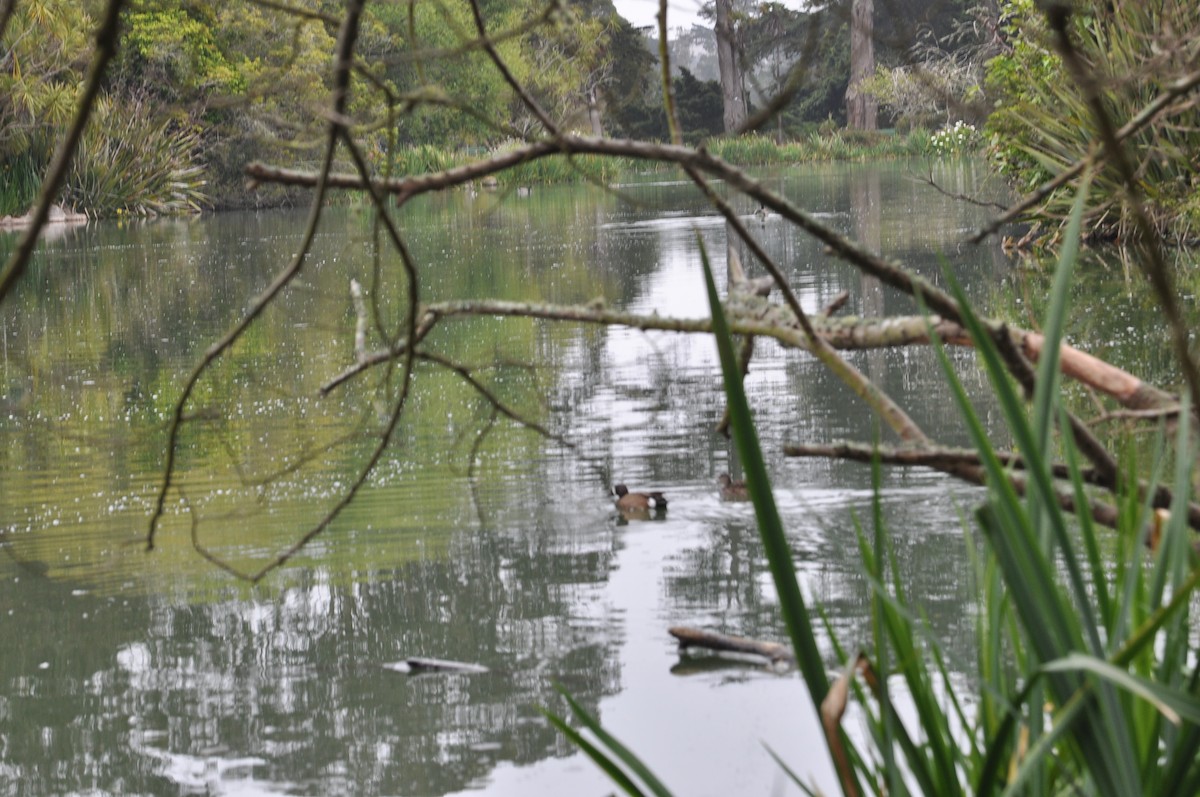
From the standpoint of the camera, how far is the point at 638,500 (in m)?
5.00

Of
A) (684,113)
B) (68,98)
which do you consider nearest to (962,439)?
(68,98)

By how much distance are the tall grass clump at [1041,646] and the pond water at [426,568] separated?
0.20 m

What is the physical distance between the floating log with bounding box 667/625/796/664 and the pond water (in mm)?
55

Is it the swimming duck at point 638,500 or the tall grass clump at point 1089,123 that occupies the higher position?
the tall grass clump at point 1089,123

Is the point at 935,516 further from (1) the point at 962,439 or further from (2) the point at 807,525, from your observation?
(1) the point at 962,439

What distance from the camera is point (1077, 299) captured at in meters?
9.33

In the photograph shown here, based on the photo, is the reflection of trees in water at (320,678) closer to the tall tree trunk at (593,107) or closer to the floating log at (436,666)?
the floating log at (436,666)

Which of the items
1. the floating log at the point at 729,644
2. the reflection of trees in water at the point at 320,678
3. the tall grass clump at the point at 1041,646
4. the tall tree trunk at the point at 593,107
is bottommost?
the reflection of trees in water at the point at 320,678

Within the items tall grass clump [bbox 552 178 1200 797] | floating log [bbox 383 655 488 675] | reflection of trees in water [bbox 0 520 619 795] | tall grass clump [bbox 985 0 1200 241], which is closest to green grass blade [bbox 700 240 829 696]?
tall grass clump [bbox 552 178 1200 797]

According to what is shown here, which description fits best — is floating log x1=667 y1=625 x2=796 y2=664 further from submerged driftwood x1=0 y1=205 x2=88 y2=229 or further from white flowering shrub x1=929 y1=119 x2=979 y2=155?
white flowering shrub x1=929 y1=119 x2=979 y2=155

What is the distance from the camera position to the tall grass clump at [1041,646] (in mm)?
1413

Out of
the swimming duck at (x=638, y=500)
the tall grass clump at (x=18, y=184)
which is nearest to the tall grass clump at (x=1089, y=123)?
the swimming duck at (x=638, y=500)

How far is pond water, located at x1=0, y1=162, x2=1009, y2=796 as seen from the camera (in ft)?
11.0

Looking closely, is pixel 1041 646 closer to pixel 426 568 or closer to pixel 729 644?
pixel 729 644
